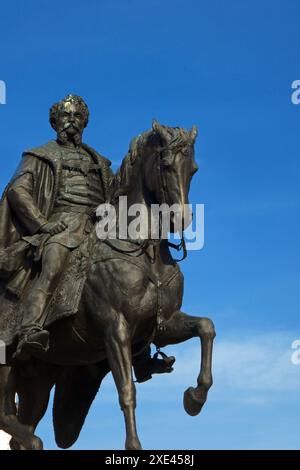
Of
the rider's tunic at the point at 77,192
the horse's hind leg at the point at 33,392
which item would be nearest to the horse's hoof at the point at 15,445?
the horse's hind leg at the point at 33,392

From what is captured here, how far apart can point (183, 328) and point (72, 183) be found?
272 centimetres

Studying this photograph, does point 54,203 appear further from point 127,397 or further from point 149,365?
point 127,397

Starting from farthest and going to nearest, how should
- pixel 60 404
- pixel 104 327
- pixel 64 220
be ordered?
1. pixel 60 404
2. pixel 64 220
3. pixel 104 327

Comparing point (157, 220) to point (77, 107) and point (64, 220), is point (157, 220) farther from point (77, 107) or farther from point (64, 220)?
point (77, 107)

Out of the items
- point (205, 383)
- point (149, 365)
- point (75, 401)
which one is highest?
point (149, 365)

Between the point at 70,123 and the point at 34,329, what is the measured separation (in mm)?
3162

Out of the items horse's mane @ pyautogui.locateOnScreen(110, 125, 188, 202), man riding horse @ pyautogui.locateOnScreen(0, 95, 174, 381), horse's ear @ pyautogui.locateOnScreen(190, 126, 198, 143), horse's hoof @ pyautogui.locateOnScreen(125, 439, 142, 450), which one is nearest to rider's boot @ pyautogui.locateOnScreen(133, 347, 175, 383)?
man riding horse @ pyautogui.locateOnScreen(0, 95, 174, 381)

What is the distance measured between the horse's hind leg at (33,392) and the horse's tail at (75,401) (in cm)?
24

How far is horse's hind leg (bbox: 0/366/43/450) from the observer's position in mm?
13845

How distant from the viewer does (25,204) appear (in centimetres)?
1402

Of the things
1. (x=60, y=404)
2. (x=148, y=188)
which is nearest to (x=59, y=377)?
(x=60, y=404)

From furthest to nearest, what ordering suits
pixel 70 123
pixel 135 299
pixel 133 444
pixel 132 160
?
pixel 70 123 < pixel 132 160 < pixel 135 299 < pixel 133 444

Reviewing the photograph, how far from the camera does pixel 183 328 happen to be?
12.9 m

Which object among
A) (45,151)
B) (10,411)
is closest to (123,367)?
(10,411)
